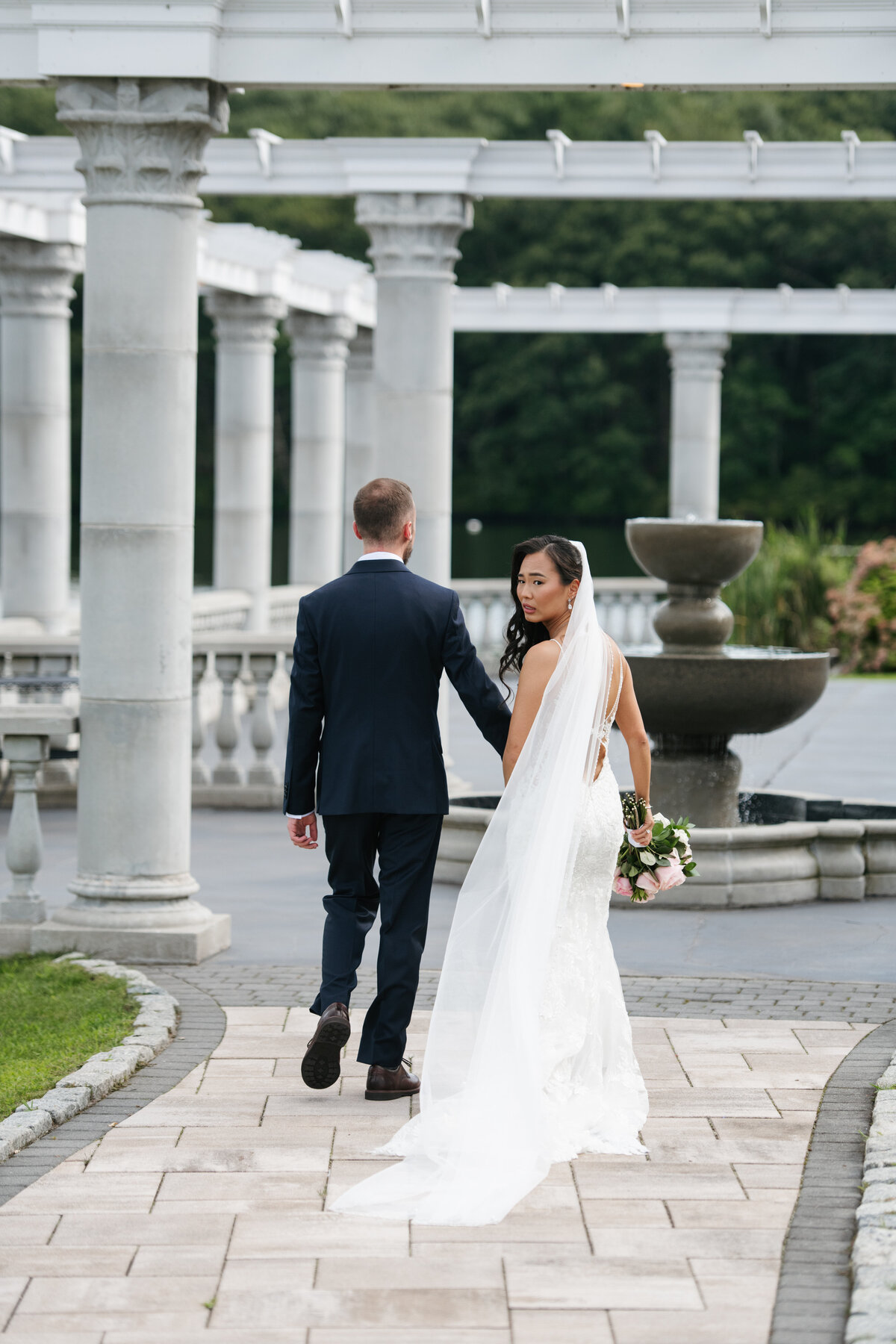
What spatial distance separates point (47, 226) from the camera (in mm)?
14648

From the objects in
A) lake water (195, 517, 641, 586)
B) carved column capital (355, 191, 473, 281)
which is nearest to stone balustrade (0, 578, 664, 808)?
carved column capital (355, 191, 473, 281)

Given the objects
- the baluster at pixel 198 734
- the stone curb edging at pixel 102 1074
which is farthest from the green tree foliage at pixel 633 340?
the stone curb edging at pixel 102 1074

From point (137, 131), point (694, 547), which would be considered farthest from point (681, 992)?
point (137, 131)

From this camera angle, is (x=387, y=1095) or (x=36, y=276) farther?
(x=36, y=276)

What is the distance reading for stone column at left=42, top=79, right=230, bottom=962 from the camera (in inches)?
310

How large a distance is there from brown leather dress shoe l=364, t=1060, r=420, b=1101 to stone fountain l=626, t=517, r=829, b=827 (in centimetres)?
437

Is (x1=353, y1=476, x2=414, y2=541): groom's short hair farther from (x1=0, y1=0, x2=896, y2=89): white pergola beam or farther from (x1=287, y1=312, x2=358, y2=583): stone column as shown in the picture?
(x1=287, y1=312, x2=358, y2=583): stone column

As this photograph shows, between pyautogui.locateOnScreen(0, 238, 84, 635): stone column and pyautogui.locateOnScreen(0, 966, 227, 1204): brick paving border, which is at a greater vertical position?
pyautogui.locateOnScreen(0, 238, 84, 635): stone column

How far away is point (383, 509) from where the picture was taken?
5.77 meters

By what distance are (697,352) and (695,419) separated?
2.88ft

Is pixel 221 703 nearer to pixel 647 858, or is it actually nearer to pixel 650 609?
pixel 647 858

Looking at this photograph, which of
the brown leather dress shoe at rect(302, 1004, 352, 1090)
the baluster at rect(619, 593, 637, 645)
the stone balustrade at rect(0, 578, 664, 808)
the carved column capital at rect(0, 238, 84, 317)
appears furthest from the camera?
the baluster at rect(619, 593, 637, 645)

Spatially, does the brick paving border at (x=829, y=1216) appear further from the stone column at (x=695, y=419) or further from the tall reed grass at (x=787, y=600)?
the stone column at (x=695, y=419)

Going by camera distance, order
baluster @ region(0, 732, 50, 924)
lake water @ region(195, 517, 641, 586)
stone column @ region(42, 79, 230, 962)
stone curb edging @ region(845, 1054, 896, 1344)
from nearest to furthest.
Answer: stone curb edging @ region(845, 1054, 896, 1344)
stone column @ region(42, 79, 230, 962)
baluster @ region(0, 732, 50, 924)
lake water @ region(195, 517, 641, 586)
